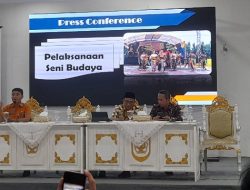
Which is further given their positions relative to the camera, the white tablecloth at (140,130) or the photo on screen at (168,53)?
the photo on screen at (168,53)

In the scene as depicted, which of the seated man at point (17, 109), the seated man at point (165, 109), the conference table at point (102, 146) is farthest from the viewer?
the seated man at point (17, 109)

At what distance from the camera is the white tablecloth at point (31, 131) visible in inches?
202

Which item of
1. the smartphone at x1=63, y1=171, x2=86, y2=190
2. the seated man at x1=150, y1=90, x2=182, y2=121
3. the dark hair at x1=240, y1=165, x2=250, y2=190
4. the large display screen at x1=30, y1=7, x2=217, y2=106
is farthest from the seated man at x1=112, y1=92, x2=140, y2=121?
the dark hair at x1=240, y1=165, x2=250, y2=190

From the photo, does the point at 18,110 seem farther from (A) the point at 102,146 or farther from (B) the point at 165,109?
(B) the point at 165,109

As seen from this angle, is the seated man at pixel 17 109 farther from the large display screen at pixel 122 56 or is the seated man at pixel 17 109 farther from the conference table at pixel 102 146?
the large display screen at pixel 122 56

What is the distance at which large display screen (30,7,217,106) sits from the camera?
7449 mm

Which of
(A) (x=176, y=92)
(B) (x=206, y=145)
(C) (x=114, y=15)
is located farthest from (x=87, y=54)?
(B) (x=206, y=145)

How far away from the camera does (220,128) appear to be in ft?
18.8

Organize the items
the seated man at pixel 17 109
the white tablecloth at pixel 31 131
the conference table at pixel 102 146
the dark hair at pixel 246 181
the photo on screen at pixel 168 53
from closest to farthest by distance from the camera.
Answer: the dark hair at pixel 246 181 < the conference table at pixel 102 146 < the white tablecloth at pixel 31 131 < the seated man at pixel 17 109 < the photo on screen at pixel 168 53

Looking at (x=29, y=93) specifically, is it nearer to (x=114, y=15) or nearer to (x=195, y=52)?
(x=114, y=15)

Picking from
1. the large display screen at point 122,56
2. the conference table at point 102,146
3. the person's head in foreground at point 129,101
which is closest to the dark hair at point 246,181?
the conference table at point 102,146

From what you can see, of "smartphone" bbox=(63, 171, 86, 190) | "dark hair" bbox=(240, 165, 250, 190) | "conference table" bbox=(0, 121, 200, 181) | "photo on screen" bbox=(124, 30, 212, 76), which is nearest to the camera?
"dark hair" bbox=(240, 165, 250, 190)

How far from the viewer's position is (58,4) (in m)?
8.16

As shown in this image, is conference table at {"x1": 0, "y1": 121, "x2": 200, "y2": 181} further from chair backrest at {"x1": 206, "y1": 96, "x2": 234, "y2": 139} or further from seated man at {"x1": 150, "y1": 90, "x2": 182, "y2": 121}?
chair backrest at {"x1": 206, "y1": 96, "x2": 234, "y2": 139}
